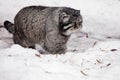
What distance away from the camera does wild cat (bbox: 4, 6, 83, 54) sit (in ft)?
22.1

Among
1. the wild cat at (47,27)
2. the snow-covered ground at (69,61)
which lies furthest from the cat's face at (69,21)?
the snow-covered ground at (69,61)

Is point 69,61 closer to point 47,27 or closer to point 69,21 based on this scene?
point 69,21

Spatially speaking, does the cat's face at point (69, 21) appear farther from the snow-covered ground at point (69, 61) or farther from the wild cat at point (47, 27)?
the snow-covered ground at point (69, 61)

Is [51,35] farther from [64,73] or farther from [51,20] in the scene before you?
[64,73]

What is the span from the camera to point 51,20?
7.15 m

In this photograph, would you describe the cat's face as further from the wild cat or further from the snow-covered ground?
the snow-covered ground

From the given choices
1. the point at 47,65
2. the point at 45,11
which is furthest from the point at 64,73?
the point at 45,11

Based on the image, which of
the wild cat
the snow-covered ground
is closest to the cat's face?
the wild cat

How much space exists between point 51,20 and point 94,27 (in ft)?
7.64

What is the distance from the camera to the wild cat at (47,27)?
6.74 m

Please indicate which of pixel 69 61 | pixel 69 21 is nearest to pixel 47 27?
pixel 69 21

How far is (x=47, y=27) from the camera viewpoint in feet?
23.6

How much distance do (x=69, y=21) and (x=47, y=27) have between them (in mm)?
695

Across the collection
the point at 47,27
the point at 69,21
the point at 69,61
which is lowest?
the point at 69,61
